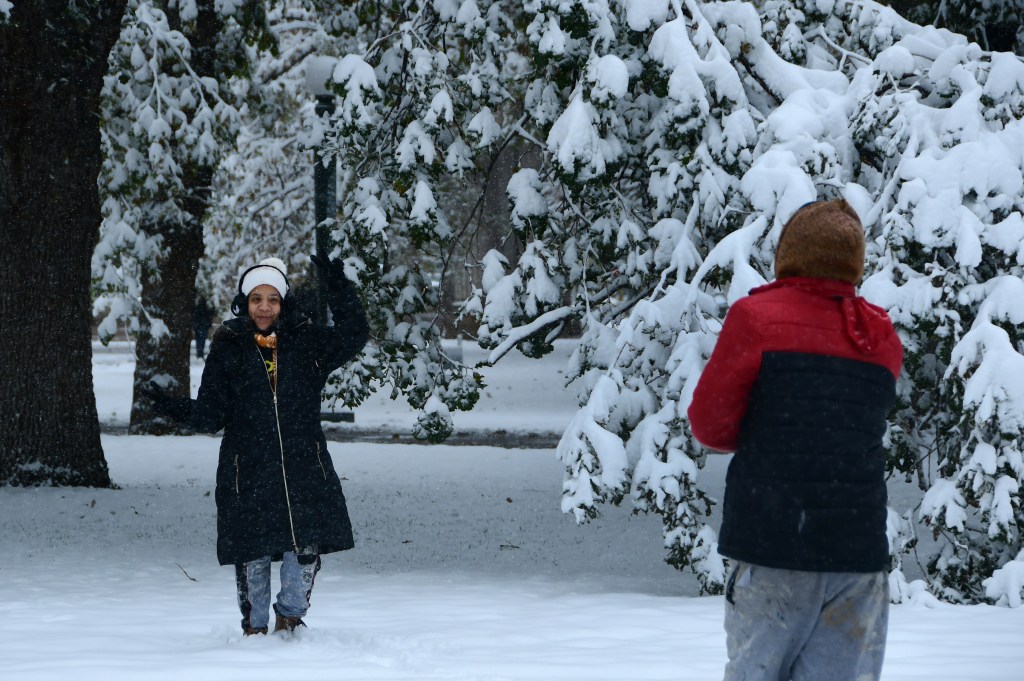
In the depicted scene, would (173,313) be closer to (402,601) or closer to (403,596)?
(403,596)

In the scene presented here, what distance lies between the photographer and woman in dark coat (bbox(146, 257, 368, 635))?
16.3 feet

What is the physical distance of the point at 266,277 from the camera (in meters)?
5.11

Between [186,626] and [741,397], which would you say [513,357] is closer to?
[186,626]

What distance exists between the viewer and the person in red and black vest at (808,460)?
2.96 m

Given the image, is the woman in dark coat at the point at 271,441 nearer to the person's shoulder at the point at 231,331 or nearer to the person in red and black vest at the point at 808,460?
the person's shoulder at the point at 231,331

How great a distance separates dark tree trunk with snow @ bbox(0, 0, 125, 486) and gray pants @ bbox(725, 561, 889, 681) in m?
8.00

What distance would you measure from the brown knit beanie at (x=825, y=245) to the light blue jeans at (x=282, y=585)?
269cm

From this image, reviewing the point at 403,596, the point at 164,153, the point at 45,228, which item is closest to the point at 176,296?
the point at 164,153

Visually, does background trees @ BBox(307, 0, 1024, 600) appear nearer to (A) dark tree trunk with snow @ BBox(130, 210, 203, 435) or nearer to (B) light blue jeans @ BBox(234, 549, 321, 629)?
(B) light blue jeans @ BBox(234, 549, 321, 629)

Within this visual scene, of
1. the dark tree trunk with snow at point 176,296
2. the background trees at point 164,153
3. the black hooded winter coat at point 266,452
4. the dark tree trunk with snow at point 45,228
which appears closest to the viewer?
the black hooded winter coat at point 266,452

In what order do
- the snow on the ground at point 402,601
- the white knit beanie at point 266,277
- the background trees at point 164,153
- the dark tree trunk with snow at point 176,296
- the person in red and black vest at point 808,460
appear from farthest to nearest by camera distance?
the dark tree trunk with snow at point 176,296
the background trees at point 164,153
the white knit beanie at point 266,277
the snow on the ground at point 402,601
the person in red and black vest at point 808,460

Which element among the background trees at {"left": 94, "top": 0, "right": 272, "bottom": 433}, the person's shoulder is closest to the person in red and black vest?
the person's shoulder

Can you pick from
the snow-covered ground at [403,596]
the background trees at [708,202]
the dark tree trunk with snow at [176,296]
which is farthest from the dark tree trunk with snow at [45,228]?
the dark tree trunk with snow at [176,296]

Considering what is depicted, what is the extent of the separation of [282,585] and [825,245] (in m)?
2.99
